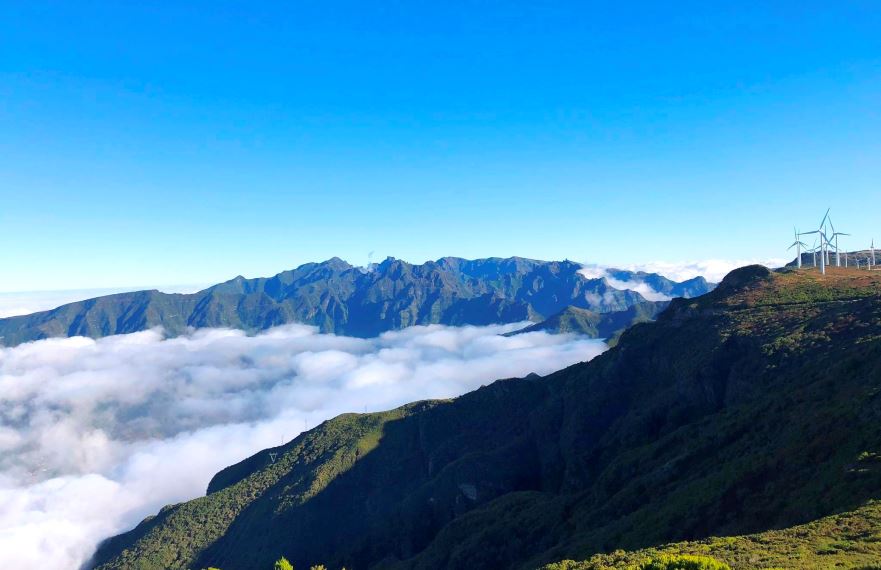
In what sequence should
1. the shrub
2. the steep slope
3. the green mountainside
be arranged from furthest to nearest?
the green mountainside, the steep slope, the shrub

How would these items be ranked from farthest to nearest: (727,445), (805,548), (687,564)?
1. (727,445)
2. (805,548)
3. (687,564)

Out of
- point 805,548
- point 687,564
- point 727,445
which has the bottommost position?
Result: point 727,445

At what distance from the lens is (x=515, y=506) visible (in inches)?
6270

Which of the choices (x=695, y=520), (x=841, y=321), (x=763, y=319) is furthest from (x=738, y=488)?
(x=763, y=319)

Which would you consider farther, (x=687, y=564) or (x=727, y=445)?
(x=727, y=445)

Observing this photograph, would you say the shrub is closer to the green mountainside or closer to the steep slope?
the steep slope

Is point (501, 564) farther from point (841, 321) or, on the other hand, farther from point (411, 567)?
point (841, 321)

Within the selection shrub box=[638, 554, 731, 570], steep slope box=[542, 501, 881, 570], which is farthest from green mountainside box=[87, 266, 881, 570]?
shrub box=[638, 554, 731, 570]

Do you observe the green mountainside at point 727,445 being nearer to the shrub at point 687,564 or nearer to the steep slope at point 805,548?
the steep slope at point 805,548

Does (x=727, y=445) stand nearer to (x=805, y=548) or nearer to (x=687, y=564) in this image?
(x=805, y=548)

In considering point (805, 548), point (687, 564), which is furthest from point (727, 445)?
point (687, 564)

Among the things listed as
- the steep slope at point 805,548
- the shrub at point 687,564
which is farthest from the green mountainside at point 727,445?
the shrub at point 687,564

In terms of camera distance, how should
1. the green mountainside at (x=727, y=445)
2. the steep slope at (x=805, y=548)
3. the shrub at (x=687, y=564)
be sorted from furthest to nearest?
the green mountainside at (x=727, y=445), the steep slope at (x=805, y=548), the shrub at (x=687, y=564)

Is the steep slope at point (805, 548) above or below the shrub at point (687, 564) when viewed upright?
below
